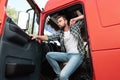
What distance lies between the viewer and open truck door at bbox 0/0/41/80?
8.23 ft

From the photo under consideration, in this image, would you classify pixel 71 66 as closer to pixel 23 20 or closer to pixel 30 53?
pixel 30 53

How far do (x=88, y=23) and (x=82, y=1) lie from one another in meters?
0.39

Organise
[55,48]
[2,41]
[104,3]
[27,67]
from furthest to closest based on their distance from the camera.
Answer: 1. [55,48]
2. [27,67]
3. [104,3]
4. [2,41]

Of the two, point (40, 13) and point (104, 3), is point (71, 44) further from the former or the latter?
point (40, 13)

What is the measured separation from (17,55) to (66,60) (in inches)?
27.2

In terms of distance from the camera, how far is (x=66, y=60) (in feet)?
9.95

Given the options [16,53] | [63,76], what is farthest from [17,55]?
→ [63,76]

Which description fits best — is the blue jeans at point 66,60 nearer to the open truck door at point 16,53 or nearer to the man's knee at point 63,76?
the man's knee at point 63,76

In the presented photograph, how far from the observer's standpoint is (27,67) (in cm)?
291

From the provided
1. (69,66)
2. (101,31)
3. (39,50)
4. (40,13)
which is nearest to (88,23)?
(101,31)

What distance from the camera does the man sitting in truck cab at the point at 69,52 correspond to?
9.40 feet

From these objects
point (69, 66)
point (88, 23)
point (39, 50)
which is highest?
point (88, 23)

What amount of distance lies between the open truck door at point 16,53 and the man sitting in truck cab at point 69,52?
0.21m

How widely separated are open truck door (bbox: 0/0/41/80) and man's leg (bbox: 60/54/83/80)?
488 mm
